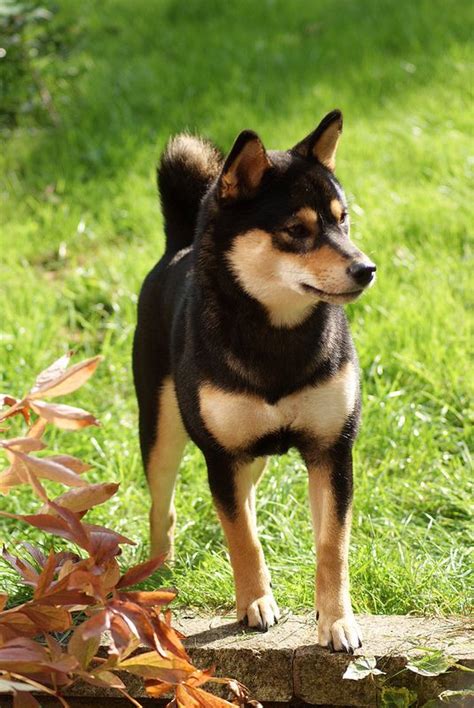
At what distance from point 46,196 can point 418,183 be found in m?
1.98

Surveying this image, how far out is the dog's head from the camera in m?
2.86

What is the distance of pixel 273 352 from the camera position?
3.00m

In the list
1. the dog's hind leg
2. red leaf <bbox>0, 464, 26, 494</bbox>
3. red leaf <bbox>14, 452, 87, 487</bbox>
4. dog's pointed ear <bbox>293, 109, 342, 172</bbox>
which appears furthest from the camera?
the dog's hind leg

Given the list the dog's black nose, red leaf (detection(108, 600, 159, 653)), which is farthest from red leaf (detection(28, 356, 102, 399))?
the dog's black nose

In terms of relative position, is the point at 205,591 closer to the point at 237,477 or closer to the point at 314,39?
the point at 237,477

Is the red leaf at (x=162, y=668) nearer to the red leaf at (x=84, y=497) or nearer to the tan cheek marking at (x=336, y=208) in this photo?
the red leaf at (x=84, y=497)

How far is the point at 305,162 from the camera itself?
3098mm

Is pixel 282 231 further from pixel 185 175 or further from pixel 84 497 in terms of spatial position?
pixel 84 497

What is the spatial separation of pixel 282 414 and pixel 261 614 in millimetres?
519

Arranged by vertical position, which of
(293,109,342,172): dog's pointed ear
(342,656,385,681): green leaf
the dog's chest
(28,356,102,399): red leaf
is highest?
(28,356,102,399): red leaf

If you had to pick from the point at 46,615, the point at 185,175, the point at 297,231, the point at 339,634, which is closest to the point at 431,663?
the point at 339,634

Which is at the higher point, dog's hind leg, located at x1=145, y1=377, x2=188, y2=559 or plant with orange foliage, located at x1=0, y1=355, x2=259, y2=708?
plant with orange foliage, located at x1=0, y1=355, x2=259, y2=708

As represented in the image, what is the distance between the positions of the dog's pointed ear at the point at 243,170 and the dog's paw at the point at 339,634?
1.10 m

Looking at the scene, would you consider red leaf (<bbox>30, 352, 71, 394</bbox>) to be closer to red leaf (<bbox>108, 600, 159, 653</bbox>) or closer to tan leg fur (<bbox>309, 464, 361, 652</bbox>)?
red leaf (<bbox>108, 600, 159, 653</bbox>)
